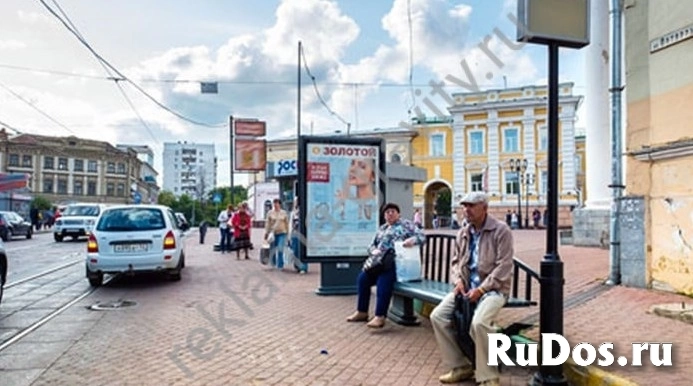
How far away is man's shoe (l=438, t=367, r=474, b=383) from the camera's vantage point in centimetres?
498

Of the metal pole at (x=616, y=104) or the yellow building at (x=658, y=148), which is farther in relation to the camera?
the metal pole at (x=616, y=104)

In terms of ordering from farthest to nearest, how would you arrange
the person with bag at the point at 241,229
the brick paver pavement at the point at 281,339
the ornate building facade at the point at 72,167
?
the ornate building facade at the point at 72,167
the person with bag at the point at 241,229
the brick paver pavement at the point at 281,339

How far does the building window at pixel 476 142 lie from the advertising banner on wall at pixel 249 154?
35.3 meters

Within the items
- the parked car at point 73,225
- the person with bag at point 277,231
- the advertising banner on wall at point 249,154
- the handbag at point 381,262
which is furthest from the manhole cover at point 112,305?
the parked car at point 73,225

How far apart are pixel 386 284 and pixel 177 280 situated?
20.4 ft

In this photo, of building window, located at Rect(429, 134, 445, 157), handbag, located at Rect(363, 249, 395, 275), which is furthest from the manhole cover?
building window, located at Rect(429, 134, 445, 157)

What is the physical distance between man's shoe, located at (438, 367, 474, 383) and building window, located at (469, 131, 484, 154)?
170 feet

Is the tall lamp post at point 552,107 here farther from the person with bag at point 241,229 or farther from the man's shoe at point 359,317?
the person with bag at point 241,229

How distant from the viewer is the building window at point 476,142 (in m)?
55.1

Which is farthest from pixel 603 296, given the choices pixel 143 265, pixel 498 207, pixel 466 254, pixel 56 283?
pixel 498 207

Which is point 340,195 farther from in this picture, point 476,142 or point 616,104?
point 476,142

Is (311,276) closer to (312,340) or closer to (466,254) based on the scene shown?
(312,340)

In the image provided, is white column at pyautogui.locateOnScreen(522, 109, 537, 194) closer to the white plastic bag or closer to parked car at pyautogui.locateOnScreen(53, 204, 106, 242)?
parked car at pyautogui.locateOnScreen(53, 204, 106, 242)

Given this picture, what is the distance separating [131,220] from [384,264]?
20.6ft
